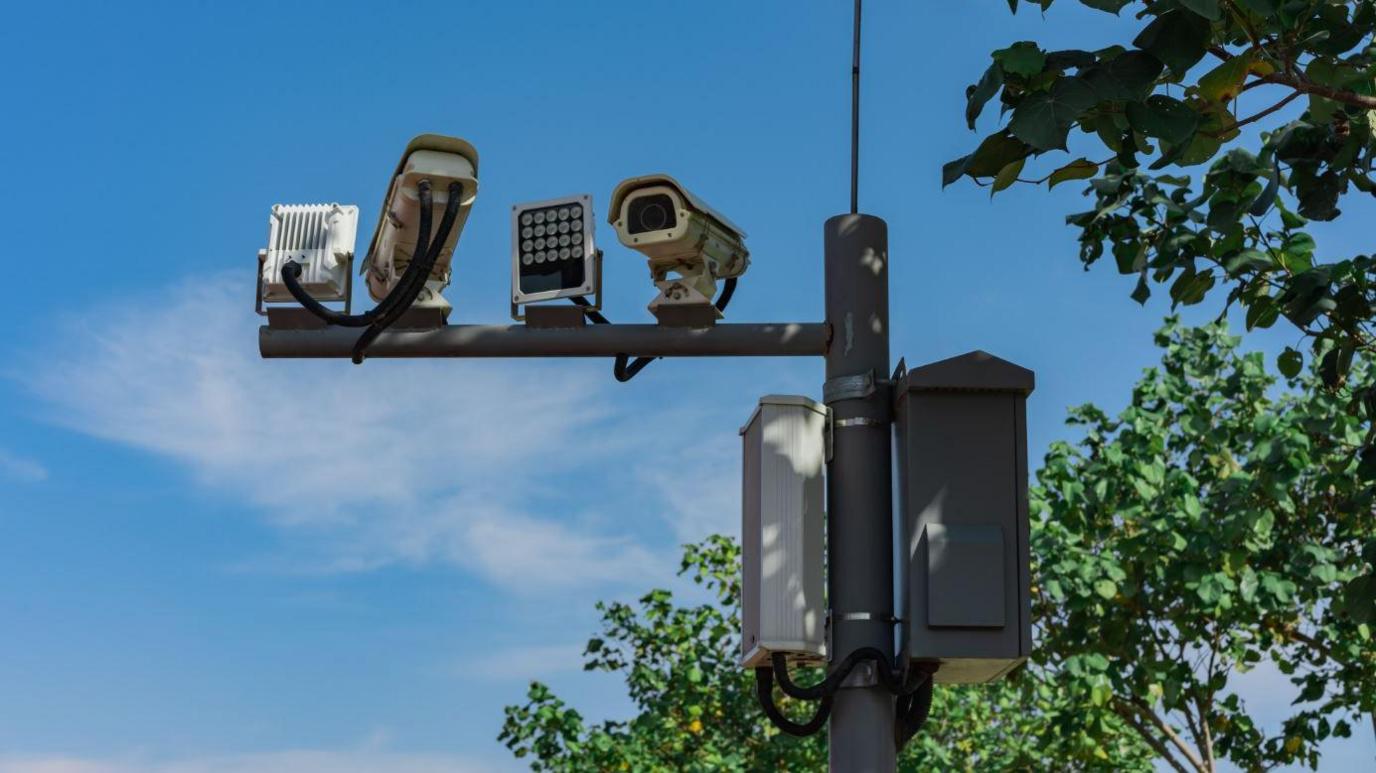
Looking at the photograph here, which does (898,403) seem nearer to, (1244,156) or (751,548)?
(751,548)

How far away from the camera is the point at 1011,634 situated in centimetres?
384

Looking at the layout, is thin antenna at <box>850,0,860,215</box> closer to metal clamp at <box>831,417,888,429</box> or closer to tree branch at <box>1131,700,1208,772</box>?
metal clamp at <box>831,417,888,429</box>

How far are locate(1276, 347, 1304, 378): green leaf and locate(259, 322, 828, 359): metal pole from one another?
8.79 feet

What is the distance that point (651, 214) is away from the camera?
4.36 m

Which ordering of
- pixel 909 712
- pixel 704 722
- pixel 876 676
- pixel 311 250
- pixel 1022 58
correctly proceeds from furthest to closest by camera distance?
pixel 704 722
pixel 311 250
pixel 909 712
pixel 876 676
pixel 1022 58

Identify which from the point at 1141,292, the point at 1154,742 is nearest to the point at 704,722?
the point at 1154,742

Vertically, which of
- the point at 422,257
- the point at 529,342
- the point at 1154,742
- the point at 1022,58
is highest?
the point at 1022,58

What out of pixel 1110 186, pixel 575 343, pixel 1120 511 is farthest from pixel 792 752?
pixel 575 343

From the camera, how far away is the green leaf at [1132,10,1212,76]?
11.1 feet

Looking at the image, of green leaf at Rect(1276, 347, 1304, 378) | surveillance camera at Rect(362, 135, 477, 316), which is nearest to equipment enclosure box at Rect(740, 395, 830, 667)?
surveillance camera at Rect(362, 135, 477, 316)

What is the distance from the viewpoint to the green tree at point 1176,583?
31.1 ft

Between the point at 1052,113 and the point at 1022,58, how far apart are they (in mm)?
184

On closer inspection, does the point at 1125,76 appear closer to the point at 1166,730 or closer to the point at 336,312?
the point at 336,312

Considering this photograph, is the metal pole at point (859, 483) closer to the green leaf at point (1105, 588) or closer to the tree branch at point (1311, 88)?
the tree branch at point (1311, 88)
